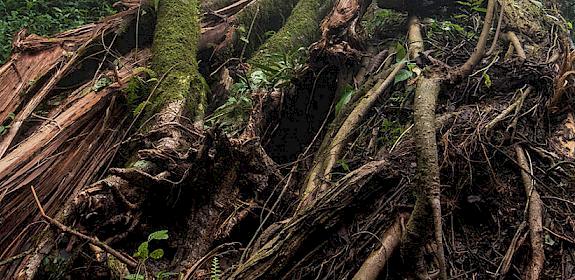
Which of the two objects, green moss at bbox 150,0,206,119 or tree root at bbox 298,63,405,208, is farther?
green moss at bbox 150,0,206,119

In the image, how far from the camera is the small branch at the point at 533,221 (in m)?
2.30

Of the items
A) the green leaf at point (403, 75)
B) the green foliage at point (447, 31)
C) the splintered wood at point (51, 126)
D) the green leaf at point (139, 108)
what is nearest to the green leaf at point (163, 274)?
the splintered wood at point (51, 126)

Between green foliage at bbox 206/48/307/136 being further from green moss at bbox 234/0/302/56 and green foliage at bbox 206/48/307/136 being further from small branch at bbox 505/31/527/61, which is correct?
small branch at bbox 505/31/527/61

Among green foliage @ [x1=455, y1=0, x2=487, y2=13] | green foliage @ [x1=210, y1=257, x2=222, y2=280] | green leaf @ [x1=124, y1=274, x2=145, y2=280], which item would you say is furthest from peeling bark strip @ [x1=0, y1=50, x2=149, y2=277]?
green foliage @ [x1=455, y1=0, x2=487, y2=13]

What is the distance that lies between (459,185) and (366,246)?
0.65 m

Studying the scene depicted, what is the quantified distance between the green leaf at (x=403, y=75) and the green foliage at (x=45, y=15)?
14.1 feet

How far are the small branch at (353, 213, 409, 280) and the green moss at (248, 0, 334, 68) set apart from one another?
302cm

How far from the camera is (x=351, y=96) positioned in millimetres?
3801

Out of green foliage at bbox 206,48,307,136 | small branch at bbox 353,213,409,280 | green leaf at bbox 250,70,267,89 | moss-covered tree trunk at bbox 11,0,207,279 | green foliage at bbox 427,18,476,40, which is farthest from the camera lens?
green foliage at bbox 427,18,476,40

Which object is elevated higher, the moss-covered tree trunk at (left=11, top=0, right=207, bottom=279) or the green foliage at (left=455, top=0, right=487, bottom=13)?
the moss-covered tree trunk at (left=11, top=0, right=207, bottom=279)

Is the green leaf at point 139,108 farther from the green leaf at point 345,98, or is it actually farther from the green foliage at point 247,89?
the green leaf at point 345,98

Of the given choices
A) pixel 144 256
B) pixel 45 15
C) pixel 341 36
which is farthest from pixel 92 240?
pixel 45 15

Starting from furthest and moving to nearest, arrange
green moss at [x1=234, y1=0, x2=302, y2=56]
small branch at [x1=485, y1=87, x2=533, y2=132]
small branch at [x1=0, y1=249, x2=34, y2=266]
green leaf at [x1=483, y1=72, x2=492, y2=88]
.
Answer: green moss at [x1=234, y1=0, x2=302, y2=56]
green leaf at [x1=483, y1=72, x2=492, y2=88]
small branch at [x1=485, y1=87, x2=533, y2=132]
small branch at [x1=0, y1=249, x2=34, y2=266]

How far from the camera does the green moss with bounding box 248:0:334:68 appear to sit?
5.44 meters
